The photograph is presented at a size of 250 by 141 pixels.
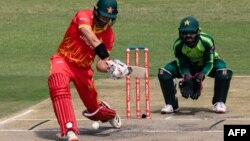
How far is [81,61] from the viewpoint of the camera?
12.1m

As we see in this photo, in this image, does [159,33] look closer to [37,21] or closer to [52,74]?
[37,21]

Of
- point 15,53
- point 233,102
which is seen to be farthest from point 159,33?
point 233,102

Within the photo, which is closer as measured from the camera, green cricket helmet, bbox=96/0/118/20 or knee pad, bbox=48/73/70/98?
knee pad, bbox=48/73/70/98

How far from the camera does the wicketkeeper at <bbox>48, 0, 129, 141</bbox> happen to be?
11.7 meters

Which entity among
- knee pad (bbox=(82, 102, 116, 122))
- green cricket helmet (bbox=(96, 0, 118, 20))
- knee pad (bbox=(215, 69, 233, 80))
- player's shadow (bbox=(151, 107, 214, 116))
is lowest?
player's shadow (bbox=(151, 107, 214, 116))

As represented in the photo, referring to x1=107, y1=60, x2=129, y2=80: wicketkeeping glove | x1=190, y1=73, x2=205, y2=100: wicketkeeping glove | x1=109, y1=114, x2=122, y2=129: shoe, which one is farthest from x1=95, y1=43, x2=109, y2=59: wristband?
x1=190, y1=73, x2=205, y2=100: wicketkeeping glove

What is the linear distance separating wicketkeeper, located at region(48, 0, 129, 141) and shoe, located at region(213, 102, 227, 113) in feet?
8.77

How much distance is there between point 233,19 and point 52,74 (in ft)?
57.7

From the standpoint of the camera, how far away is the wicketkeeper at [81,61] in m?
11.7

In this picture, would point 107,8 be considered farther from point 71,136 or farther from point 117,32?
point 117,32

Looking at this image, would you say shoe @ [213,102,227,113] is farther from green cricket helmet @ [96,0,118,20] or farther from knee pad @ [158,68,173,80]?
green cricket helmet @ [96,0,118,20]

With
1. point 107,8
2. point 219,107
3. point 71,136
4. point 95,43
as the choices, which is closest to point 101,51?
point 95,43

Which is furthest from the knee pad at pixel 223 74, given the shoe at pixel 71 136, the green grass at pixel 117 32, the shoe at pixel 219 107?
the shoe at pixel 71 136

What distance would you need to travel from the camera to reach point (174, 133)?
39.3ft
